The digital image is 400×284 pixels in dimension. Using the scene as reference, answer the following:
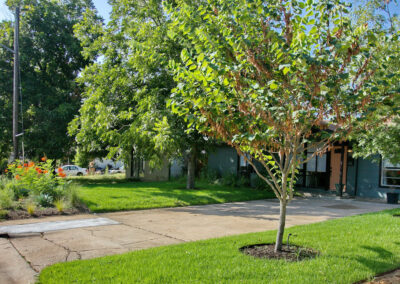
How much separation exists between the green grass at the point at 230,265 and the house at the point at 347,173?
7566mm

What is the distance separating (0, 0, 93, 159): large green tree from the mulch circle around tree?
1661 centimetres

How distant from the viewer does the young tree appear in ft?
15.0

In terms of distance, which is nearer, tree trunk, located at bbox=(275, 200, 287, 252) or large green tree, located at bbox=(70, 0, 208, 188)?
tree trunk, located at bbox=(275, 200, 287, 252)

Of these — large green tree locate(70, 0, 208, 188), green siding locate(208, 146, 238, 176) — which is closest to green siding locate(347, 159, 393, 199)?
green siding locate(208, 146, 238, 176)

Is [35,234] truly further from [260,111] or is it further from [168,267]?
[260,111]

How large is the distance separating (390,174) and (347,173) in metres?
1.81

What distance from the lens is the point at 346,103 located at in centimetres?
449

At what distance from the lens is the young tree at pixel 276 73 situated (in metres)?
4.58

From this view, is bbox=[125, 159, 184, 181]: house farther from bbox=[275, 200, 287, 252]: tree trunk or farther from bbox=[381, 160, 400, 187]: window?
bbox=[275, 200, 287, 252]: tree trunk

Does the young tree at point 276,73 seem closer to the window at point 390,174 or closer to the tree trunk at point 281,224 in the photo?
the tree trunk at point 281,224

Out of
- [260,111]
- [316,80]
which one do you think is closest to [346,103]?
[316,80]

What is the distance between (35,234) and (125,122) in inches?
319

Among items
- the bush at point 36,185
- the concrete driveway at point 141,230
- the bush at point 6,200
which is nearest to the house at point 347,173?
the concrete driveway at point 141,230

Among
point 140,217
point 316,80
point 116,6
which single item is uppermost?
point 116,6
